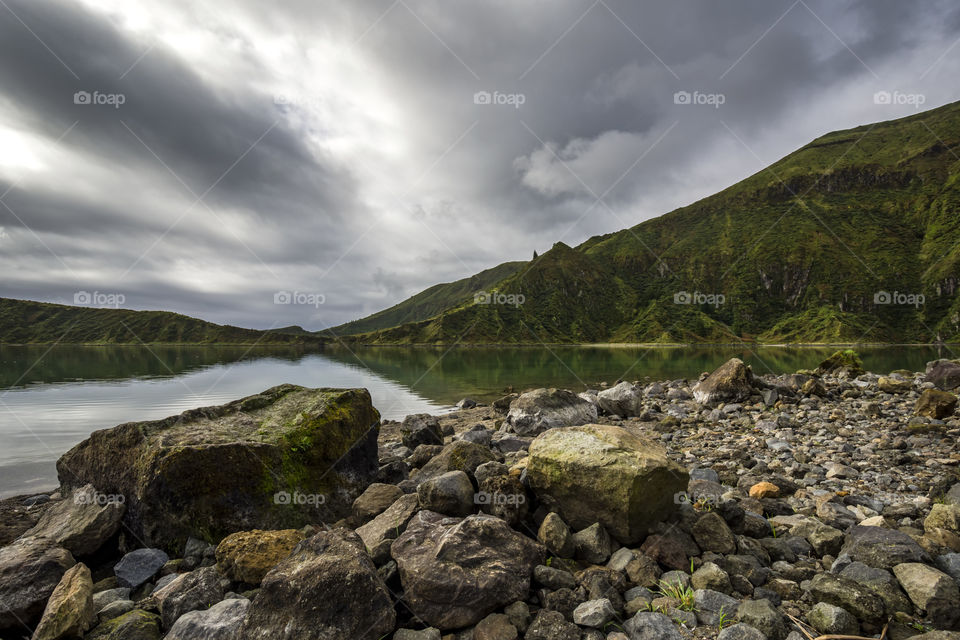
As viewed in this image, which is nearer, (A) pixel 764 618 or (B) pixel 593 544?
(A) pixel 764 618

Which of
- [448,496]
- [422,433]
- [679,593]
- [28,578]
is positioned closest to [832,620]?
[679,593]

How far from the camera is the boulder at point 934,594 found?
4.09 meters

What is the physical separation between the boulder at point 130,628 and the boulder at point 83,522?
9.39 feet

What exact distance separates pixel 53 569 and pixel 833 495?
13.3 metres

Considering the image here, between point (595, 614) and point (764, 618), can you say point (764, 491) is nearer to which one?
point (764, 618)

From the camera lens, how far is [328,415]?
29.0ft

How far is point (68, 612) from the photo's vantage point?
4.52 meters

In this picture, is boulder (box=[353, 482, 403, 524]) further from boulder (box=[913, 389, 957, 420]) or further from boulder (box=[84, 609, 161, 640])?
boulder (box=[913, 389, 957, 420])

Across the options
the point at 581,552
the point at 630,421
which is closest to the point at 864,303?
the point at 630,421

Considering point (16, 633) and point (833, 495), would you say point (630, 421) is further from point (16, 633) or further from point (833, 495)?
point (16, 633)

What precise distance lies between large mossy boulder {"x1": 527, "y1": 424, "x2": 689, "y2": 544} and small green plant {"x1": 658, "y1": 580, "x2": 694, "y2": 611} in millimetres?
792

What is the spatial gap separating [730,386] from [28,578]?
2250 cm

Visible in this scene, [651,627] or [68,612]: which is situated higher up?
[68,612]

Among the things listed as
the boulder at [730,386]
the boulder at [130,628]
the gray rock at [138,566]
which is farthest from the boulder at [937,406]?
the gray rock at [138,566]
